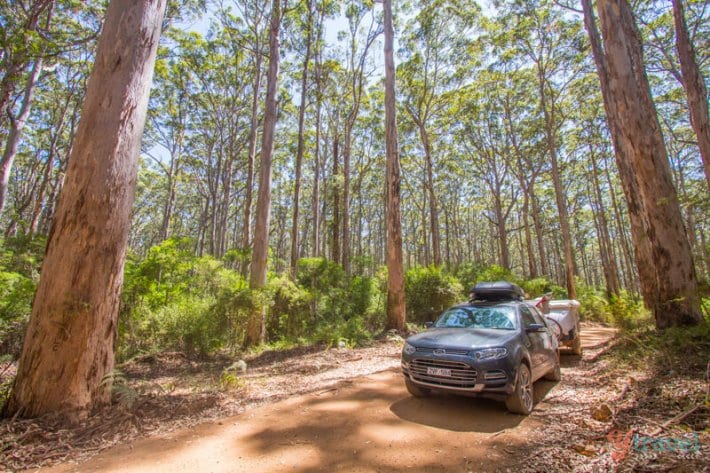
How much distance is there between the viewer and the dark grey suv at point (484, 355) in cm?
418

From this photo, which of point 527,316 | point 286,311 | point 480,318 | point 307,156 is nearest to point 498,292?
point 527,316

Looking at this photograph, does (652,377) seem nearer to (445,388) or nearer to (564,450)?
(564,450)

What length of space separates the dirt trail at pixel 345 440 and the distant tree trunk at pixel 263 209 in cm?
444

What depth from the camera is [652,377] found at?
4734mm

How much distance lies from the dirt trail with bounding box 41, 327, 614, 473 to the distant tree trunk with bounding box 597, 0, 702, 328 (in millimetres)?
3788

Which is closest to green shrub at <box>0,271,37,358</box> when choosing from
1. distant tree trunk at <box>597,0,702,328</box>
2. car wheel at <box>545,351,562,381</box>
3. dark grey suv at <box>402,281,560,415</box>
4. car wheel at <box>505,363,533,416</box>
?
dark grey suv at <box>402,281,560,415</box>

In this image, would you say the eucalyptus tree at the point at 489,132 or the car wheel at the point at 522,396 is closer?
the car wheel at the point at 522,396

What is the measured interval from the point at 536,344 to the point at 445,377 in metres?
1.88

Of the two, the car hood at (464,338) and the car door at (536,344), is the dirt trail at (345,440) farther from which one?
the car hood at (464,338)

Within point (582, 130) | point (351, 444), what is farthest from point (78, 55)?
point (582, 130)

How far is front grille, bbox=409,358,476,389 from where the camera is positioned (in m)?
4.22

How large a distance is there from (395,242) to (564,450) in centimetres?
772

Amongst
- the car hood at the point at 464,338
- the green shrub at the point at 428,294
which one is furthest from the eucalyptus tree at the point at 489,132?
the car hood at the point at 464,338

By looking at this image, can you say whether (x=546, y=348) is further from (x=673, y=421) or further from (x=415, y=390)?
(x=415, y=390)
